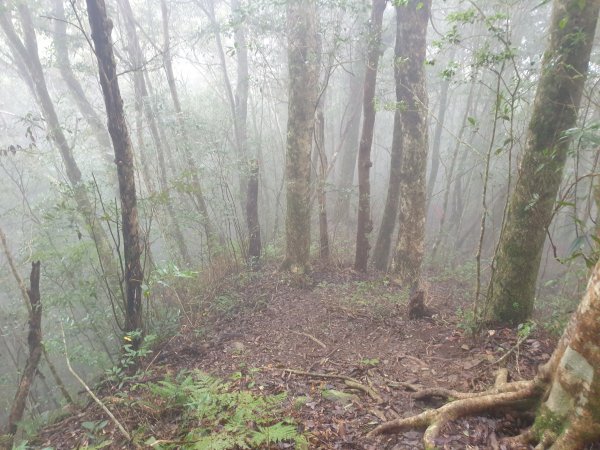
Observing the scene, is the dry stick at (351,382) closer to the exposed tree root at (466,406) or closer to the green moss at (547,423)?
the exposed tree root at (466,406)

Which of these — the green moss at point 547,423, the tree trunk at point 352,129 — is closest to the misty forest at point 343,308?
the green moss at point 547,423

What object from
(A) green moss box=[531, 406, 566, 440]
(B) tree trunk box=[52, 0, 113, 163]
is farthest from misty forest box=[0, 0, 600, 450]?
(B) tree trunk box=[52, 0, 113, 163]

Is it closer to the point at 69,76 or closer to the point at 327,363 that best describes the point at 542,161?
the point at 327,363

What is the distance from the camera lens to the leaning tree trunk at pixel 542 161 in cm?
405

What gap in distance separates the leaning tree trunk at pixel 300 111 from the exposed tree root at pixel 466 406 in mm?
5735

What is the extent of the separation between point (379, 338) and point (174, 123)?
30.5 feet

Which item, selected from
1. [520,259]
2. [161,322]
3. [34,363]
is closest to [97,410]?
[34,363]

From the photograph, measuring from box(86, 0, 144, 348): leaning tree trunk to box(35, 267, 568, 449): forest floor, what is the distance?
1.08m

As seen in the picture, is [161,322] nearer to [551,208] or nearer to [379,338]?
[379,338]

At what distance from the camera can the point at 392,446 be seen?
3318mm

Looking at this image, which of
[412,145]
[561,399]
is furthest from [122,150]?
[412,145]

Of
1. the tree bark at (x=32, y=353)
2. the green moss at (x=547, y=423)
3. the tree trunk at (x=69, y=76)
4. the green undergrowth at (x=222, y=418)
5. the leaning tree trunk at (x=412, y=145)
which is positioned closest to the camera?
the green moss at (x=547, y=423)

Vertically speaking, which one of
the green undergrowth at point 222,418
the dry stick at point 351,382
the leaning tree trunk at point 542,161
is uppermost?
the leaning tree trunk at point 542,161

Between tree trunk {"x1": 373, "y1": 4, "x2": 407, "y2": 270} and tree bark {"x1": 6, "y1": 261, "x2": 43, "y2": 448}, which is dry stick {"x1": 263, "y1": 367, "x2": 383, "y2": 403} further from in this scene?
tree trunk {"x1": 373, "y1": 4, "x2": 407, "y2": 270}
